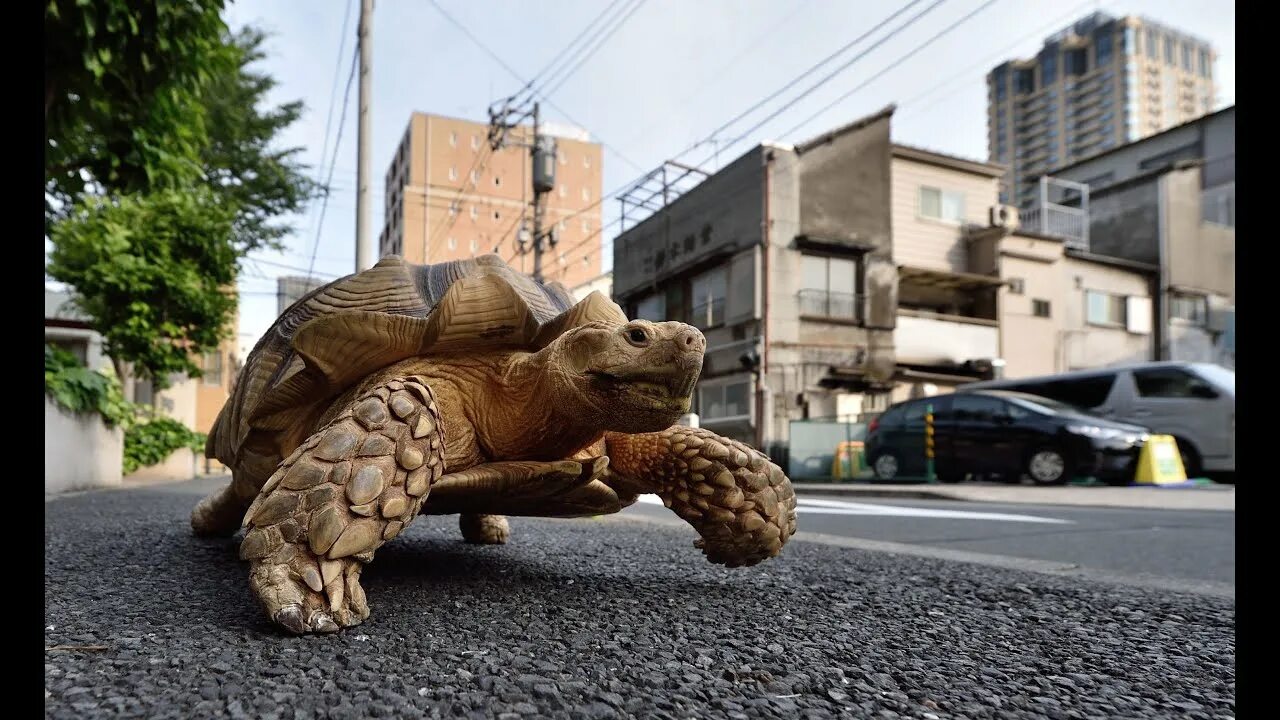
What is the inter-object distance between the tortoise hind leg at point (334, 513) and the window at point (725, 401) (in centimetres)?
1413

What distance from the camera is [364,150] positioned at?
8.55 m

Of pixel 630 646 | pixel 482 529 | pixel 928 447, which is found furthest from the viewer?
pixel 928 447

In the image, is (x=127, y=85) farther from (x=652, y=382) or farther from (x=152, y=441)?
(x=152, y=441)

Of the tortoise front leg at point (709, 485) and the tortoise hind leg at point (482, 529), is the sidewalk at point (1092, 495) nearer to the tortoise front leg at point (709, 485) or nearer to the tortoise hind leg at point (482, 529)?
the tortoise front leg at point (709, 485)

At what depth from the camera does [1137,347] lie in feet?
58.5

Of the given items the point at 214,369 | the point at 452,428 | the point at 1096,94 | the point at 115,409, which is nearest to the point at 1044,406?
the point at 452,428

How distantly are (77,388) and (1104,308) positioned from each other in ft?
63.5

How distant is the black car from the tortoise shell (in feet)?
25.8

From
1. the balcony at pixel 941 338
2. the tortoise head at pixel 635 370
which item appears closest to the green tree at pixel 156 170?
the tortoise head at pixel 635 370

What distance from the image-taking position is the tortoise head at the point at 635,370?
139 cm

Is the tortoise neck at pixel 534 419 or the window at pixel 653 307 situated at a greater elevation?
the window at pixel 653 307

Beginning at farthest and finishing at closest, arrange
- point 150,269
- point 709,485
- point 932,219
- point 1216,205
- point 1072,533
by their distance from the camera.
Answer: point 1216,205 < point 932,219 < point 150,269 < point 1072,533 < point 709,485
